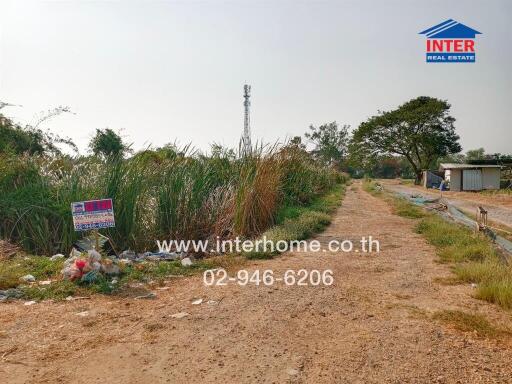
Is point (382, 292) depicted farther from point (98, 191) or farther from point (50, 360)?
point (98, 191)

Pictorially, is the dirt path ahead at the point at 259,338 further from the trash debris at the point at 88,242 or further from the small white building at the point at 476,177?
the small white building at the point at 476,177

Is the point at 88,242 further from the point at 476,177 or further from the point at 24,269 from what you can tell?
the point at 476,177

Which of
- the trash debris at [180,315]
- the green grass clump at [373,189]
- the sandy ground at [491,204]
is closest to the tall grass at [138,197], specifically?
the trash debris at [180,315]

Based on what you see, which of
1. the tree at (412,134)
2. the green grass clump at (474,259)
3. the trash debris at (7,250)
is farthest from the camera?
the tree at (412,134)

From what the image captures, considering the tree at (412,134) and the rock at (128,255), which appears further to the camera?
the tree at (412,134)

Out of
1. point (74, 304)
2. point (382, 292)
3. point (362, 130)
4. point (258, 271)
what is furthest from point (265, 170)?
point (362, 130)

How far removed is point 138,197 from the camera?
6219 mm

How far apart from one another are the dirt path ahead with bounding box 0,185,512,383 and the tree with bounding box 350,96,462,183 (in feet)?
116

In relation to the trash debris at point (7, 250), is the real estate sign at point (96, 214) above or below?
above

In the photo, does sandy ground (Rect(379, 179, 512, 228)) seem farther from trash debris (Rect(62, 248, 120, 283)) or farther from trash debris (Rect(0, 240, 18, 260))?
trash debris (Rect(0, 240, 18, 260))

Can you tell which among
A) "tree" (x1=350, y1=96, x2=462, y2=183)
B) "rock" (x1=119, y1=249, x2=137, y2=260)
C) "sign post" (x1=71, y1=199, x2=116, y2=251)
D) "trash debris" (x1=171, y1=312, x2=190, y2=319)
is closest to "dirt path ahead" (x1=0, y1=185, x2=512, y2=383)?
"trash debris" (x1=171, y1=312, x2=190, y2=319)

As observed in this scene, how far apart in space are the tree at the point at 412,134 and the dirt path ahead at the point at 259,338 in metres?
35.3

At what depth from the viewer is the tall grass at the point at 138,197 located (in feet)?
19.6

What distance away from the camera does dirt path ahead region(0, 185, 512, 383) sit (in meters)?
2.32
